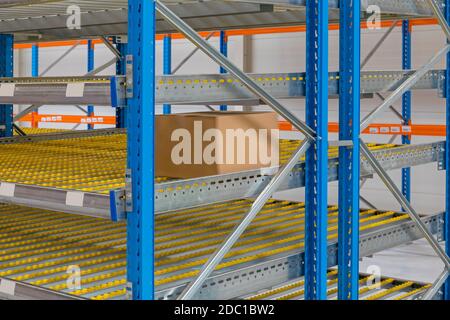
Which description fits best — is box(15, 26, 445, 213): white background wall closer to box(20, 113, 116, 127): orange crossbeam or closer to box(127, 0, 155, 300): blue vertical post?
box(20, 113, 116, 127): orange crossbeam

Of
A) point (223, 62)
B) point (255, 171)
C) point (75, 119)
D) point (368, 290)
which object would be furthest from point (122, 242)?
point (75, 119)

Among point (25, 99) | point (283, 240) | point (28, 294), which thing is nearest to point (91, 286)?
point (28, 294)

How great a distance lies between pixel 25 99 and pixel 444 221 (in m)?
2.74

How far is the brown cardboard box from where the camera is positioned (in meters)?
3.55

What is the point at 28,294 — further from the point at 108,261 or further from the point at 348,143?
the point at 348,143

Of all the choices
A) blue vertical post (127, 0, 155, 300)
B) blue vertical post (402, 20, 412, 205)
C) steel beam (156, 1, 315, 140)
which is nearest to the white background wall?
blue vertical post (402, 20, 412, 205)

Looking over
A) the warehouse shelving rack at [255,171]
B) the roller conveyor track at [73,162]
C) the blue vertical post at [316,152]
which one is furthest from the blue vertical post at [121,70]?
the blue vertical post at [316,152]

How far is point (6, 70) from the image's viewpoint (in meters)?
6.21

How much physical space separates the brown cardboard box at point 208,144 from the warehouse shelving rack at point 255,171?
0.41ft

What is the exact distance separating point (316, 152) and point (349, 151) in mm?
289

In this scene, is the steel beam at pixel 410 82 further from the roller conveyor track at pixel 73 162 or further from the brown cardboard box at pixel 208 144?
the brown cardboard box at pixel 208 144

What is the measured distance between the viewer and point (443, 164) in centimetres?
475

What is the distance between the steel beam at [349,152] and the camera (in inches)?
151
